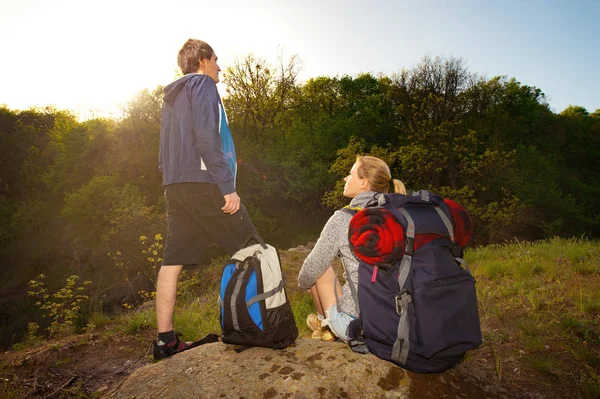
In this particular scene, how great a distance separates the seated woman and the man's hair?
1434 mm

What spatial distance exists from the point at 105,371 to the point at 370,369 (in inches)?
105

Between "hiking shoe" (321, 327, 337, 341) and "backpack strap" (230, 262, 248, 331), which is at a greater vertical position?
"backpack strap" (230, 262, 248, 331)

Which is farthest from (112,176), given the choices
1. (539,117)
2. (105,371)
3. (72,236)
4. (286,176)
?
(539,117)

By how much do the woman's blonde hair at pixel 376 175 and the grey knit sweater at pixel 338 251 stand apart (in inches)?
5.0

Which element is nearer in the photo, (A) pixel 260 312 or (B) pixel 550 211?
(A) pixel 260 312

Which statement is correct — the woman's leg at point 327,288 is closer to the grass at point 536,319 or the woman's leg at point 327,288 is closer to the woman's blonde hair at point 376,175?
the woman's blonde hair at point 376,175

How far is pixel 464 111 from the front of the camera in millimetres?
24656

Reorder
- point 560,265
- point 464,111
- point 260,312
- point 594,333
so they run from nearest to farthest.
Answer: point 260,312 < point 594,333 < point 560,265 < point 464,111

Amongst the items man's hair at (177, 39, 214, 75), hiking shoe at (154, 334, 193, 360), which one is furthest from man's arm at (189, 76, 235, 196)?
hiking shoe at (154, 334, 193, 360)

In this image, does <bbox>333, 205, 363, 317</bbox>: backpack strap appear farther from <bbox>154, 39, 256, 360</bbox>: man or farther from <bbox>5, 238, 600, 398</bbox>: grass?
<bbox>5, 238, 600, 398</bbox>: grass

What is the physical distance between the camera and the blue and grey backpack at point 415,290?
1.84 m

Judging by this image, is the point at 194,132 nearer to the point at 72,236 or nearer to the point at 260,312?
the point at 260,312

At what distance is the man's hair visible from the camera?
2771 mm

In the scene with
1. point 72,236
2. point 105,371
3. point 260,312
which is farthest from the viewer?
point 72,236
